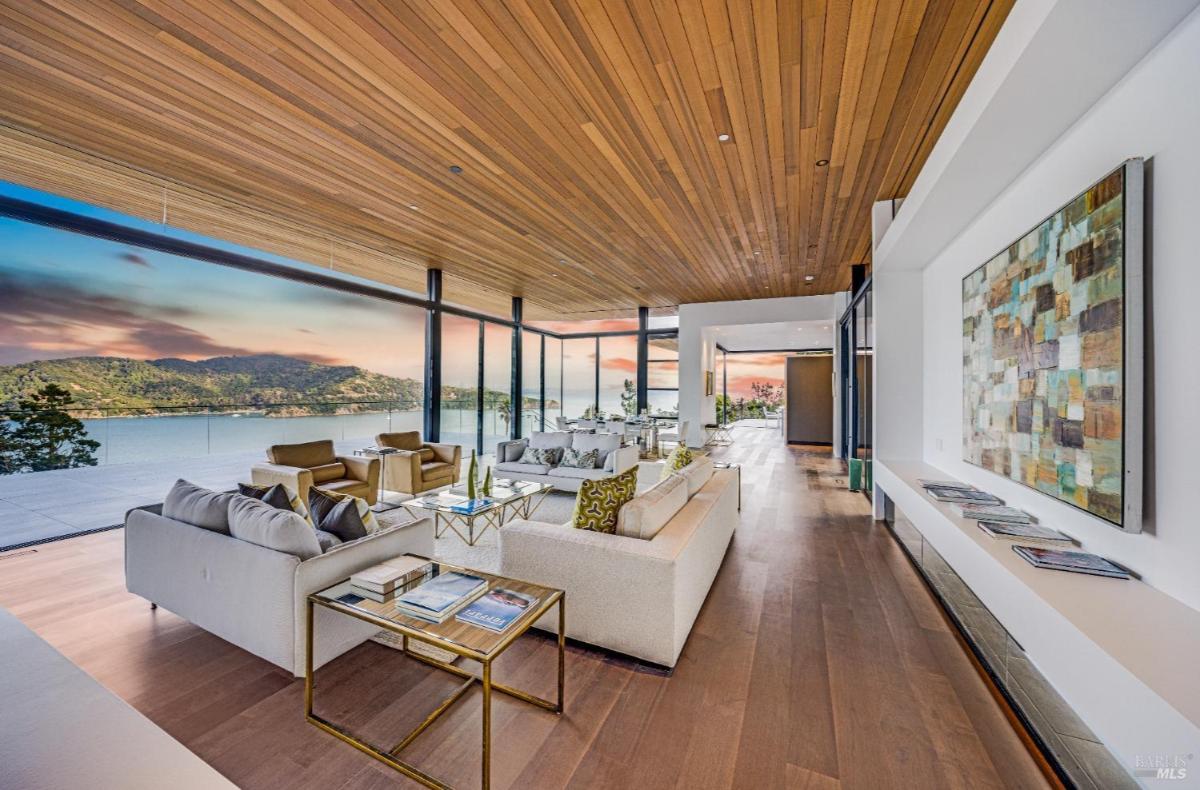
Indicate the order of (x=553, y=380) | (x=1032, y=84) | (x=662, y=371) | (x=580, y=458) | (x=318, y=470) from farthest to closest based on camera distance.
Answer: (x=662, y=371), (x=553, y=380), (x=580, y=458), (x=318, y=470), (x=1032, y=84)

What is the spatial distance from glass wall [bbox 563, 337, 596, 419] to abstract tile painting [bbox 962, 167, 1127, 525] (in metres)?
8.64

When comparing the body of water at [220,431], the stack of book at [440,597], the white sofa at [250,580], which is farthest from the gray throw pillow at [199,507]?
the body of water at [220,431]

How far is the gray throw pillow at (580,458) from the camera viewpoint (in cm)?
558

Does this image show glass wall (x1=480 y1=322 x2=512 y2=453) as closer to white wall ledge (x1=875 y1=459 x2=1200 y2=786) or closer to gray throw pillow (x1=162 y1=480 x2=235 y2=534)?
gray throw pillow (x1=162 y1=480 x2=235 y2=534)

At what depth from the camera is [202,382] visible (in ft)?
17.3

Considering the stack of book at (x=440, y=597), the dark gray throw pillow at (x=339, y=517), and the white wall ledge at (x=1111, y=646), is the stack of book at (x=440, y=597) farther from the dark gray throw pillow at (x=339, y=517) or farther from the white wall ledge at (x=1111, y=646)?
the white wall ledge at (x=1111, y=646)

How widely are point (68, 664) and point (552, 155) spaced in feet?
11.2

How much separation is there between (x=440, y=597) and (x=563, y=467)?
155 inches

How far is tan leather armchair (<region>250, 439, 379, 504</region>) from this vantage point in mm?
4379

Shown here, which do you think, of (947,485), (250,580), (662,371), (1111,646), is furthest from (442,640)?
(662,371)

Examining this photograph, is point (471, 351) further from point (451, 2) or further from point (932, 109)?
point (932, 109)

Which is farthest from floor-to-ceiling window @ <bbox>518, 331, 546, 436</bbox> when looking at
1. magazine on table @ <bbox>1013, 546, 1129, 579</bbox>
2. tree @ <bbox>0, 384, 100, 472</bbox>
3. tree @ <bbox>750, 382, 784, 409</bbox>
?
tree @ <bbox>750, 382, 784, 409</bbox>

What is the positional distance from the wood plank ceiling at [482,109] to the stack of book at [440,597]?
8.00 feet

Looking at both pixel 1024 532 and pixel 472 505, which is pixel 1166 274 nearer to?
pixel 1024 532
